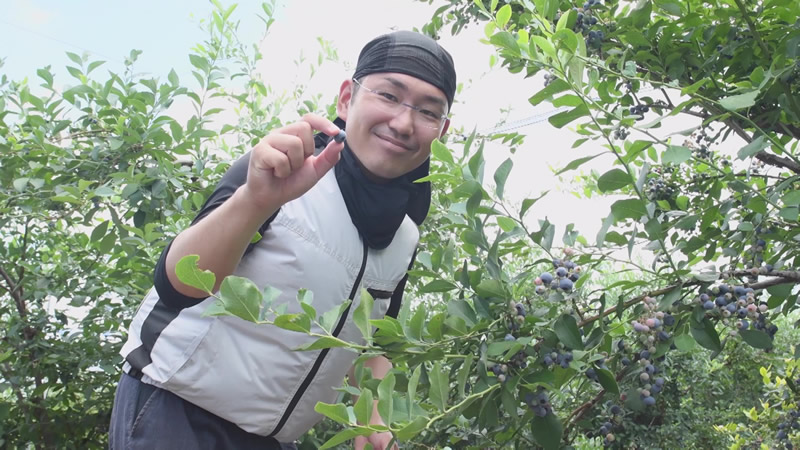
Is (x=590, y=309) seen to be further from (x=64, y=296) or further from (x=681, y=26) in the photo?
(x=64, y=296)

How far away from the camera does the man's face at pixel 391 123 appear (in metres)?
1.34

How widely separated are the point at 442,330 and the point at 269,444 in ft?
1.98

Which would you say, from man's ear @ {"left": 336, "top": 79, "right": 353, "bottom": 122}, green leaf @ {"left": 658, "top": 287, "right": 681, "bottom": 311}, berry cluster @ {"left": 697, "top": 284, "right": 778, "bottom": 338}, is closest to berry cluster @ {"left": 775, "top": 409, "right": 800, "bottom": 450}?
berry cluster @ {"left": 697, "top": 284, "right": 778, "bottom": 338}

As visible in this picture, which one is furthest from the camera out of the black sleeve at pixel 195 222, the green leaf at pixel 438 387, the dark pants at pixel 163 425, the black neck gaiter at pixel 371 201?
the black neck gaiter at pixel 371 201

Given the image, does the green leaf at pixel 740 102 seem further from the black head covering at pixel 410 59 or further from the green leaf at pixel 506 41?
the black head covering at pixel 410 59

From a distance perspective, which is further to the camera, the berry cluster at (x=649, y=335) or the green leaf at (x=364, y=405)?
the berry cluster at (x=649, y=335)

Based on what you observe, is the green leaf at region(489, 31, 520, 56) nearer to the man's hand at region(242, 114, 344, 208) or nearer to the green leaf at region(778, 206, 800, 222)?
the man's hand at region(242, 114, 344, 208)

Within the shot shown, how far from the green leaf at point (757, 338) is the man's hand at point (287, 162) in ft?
2.15

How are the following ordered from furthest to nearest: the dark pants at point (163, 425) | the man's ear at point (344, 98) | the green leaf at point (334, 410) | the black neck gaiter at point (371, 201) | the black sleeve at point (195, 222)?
1. the man's ear at point (344, 98)
2. the black neck gaiter at point (371, 201)
3. the dark pants at point (163, 425)
4. the black sleeve at point (195, 222)
5. the green leaf at point (334, 410)

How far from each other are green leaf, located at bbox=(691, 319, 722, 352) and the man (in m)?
0.60

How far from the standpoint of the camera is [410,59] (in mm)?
1370

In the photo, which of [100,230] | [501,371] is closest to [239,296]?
[501,371]

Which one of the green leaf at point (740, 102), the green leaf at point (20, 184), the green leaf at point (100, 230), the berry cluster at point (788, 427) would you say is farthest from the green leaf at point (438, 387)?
the green leaf at point (20, 184)

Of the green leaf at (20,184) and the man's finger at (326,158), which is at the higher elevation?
the man's finger at (326,158)
